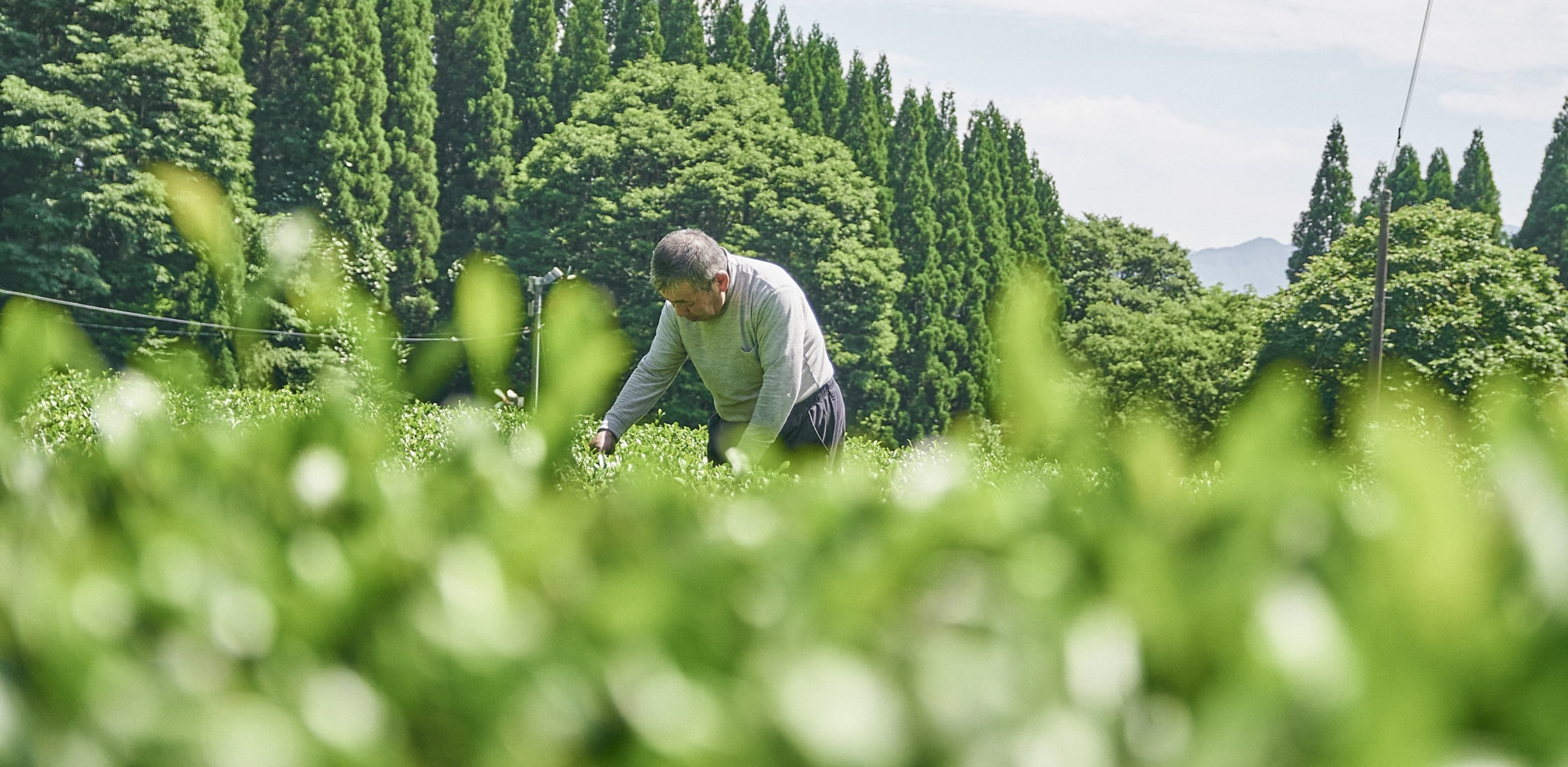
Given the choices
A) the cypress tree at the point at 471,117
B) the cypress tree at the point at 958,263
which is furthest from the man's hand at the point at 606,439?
the cypress tree at the point at 958,263

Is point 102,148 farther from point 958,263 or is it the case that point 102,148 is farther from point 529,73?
point 958,263

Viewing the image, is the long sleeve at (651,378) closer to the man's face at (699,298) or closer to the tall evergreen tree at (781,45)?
the man's face at (699,298)

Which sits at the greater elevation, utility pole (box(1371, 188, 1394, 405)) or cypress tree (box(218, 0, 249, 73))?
cypress tree (box(218, 0, 249, 73))

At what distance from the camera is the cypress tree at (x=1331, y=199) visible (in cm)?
5869

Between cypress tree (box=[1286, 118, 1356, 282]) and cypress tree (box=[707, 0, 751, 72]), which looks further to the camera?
cypress tree (box=[1286, 118, 1356, 282])

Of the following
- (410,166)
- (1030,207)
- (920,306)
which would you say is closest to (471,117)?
(410,166)

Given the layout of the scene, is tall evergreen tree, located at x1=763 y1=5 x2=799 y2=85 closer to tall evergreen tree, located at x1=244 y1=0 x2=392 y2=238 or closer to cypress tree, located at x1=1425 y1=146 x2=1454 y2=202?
tall evergreen tree, located at x1=244 y1=0 x2=392 y2=238

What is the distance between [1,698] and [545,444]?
655mm

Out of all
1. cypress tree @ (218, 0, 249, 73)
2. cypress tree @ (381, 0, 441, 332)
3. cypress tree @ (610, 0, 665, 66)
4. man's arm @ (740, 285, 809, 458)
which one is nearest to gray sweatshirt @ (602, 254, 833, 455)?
man's arm @ (740, 285, 809, 458)

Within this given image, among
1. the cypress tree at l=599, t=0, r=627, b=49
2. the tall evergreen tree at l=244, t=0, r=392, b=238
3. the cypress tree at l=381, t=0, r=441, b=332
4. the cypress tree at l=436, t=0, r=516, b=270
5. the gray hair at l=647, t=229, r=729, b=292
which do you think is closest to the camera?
the gray hair at l=647, t=229, r=729, b=292

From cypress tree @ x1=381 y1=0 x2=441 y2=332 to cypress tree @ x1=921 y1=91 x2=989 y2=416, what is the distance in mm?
17922

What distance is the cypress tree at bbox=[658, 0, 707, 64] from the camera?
141 ft

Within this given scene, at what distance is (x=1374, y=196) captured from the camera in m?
64.8

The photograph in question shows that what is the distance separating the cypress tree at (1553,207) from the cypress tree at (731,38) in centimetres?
3613
